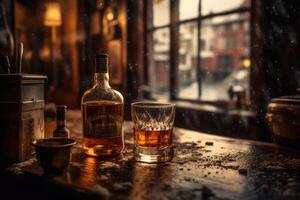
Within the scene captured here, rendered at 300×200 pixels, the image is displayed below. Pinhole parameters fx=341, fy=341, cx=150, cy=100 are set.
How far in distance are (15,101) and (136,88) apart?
3.22 m

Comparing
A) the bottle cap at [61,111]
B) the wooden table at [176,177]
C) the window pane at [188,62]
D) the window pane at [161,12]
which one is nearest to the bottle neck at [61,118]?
the bottle cap at [61,111]

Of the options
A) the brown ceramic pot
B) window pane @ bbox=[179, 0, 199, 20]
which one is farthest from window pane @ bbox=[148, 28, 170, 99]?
the brown ceramic pot

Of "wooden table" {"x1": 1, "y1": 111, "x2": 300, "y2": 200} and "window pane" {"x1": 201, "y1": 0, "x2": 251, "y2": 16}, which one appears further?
"window pane" {"x1": 201, "y1": 0, "x2": 251, "y2": 16}

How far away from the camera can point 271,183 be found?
1069 millimetres

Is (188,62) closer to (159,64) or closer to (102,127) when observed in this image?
(159,64)

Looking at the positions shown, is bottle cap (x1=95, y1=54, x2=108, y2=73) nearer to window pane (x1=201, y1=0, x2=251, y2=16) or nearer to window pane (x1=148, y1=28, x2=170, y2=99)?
window pane (x1=201, y1=0, x2=251, y2=16)

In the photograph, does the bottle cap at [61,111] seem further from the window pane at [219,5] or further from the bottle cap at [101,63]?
the window pane at [219,5]

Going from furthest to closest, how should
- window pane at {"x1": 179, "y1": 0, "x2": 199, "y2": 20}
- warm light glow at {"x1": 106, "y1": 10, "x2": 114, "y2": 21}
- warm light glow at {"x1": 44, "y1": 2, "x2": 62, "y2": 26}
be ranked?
warm light glow at {"x1": 44, "y1": 2, "x2": 62, "y2": 26} < warm light glow at {"x1": 106, "y1": 10, "x2": 114, "y2": 21} < window pane at {"x1": 179, "y1": 0, "x2": 199, "y2": 20}

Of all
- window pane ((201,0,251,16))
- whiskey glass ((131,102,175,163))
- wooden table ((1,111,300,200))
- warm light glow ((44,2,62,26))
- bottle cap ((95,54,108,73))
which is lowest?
wooden table ((1,111,300,200))

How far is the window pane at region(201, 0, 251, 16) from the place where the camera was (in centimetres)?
319

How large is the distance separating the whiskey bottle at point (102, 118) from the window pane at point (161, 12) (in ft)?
9.13

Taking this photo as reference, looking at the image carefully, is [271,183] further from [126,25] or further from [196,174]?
[126,25]

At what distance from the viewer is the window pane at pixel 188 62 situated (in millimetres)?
3746

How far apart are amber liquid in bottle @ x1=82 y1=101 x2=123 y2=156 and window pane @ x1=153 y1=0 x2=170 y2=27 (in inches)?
112
